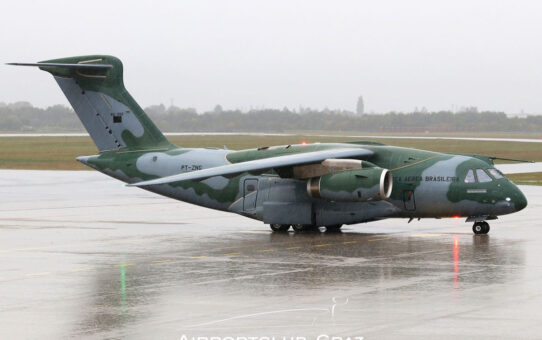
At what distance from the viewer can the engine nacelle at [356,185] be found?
26438mm

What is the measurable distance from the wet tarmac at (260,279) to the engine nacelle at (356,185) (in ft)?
3.88

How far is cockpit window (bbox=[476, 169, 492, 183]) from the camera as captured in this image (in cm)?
2741

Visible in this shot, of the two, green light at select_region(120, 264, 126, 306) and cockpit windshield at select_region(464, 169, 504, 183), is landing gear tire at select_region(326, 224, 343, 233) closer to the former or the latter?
cockpit windshield at select_region(464, 169, 504, 183)

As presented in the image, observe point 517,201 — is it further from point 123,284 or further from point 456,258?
point 123,284

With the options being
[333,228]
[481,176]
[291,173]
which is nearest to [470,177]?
[481,176]

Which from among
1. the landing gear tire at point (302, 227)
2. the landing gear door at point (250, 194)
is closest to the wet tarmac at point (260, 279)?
the landing gear door at point (250, 194)

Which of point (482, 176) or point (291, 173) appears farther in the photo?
point (291, 173)

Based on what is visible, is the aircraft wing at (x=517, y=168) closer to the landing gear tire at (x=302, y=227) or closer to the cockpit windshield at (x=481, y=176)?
the cockpit windshield at (x=481, y=176)

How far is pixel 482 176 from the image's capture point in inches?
1085

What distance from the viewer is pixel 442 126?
182750mm

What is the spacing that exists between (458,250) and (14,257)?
10.6 m

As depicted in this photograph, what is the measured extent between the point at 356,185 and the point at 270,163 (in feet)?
8.01

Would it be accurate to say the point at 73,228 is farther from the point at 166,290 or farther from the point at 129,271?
the point at 166,290

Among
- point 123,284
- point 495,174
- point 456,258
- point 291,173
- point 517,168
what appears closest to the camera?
point 123,284
